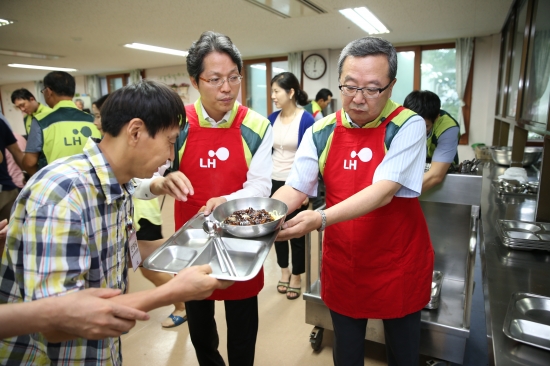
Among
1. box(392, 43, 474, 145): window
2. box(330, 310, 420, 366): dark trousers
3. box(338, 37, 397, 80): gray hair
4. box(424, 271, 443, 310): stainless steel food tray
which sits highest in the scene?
box(392, 43, 474, 145): window

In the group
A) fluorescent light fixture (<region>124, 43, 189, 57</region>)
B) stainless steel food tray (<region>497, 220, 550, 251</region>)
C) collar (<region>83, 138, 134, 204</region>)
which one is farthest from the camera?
fluorescent light fixture (<region>124, 43, 189, 57</region>)

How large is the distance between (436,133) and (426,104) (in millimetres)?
206

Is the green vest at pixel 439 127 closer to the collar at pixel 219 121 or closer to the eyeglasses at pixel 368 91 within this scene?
the eyeglasses at pixel 368 91

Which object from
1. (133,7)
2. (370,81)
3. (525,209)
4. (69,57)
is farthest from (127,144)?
(69,57)

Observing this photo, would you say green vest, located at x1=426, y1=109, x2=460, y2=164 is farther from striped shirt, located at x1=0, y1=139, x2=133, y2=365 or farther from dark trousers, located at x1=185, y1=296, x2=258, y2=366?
striped shirt, located at x1=0, y1=139, x2=133, y2=365

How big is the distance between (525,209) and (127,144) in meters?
2.47

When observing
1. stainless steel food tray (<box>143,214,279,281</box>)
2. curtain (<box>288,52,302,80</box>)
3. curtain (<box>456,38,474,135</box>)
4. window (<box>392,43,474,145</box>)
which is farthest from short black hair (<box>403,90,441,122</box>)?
curtain (<box>288,52,302,80</box>)

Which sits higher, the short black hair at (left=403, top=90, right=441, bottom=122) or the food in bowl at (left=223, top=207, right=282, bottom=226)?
the short black hair at (left=403, top=90, right=441, bottom=122)

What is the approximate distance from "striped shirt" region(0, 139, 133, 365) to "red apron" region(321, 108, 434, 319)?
81 cm

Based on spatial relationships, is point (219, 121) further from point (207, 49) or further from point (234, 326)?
point (234, 326)

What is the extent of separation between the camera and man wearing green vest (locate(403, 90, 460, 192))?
222 centimetres

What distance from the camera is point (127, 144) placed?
98cm

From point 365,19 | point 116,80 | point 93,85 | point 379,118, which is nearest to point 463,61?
point 365,19

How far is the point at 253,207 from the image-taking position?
138cm
